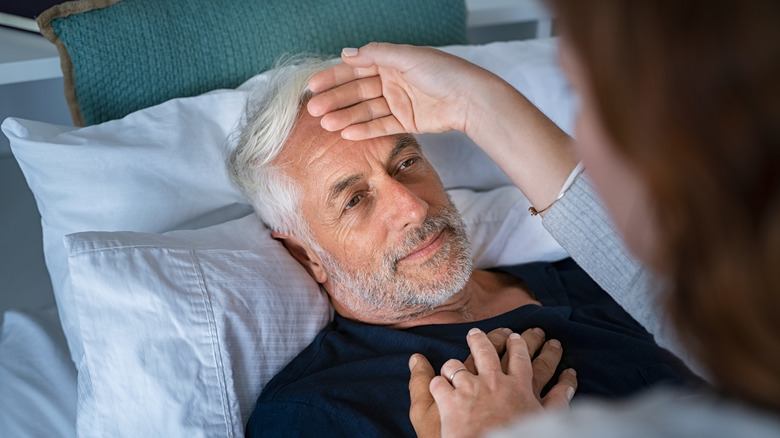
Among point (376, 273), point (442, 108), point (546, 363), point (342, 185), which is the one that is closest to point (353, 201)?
point (342, 185)

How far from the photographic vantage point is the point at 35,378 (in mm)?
1436

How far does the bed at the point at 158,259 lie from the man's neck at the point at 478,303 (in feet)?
0.24

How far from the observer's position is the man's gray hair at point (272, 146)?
1392mm

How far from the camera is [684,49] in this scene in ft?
1.50

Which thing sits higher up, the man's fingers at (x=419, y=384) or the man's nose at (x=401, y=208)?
the man's nose at (x=401, y=208)

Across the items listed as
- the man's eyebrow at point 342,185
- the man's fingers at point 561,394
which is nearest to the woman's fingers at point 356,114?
the man's eyebrow at point 342,185

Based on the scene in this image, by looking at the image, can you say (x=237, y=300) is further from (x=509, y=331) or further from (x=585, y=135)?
(x=585, y=135)

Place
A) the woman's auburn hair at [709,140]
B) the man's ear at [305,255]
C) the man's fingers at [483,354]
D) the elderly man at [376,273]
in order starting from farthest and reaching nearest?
the man's ear at [305,255]
the elderly man at [376,273]
the man's fingers at [483,354]
the woman's auburn hair at [709,140]

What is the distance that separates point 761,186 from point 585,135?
0.51 ft

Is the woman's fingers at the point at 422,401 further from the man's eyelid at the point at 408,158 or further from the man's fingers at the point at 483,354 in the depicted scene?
the man's eyelid at the point at 408,158

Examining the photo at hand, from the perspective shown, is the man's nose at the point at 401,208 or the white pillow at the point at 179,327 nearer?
the white pillow at the point at 179,327

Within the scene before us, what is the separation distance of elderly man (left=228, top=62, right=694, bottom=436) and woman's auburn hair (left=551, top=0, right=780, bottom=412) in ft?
2.63

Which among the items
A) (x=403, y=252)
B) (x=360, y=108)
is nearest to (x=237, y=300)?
(x=403, y=252)

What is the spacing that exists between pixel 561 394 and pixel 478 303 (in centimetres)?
44
